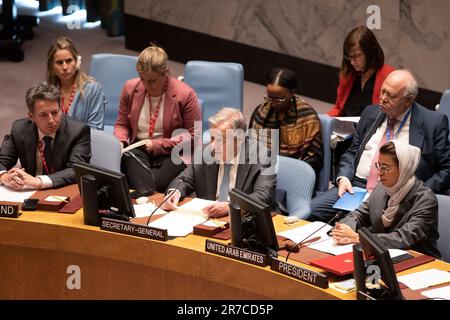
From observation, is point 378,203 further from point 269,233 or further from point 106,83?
point 106,83

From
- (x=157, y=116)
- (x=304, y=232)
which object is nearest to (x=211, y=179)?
(x=304, y=232)

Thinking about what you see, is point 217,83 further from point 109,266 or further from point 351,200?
point 109,266

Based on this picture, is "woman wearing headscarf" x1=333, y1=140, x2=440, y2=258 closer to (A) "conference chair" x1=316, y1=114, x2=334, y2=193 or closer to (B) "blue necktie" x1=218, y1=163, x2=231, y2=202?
(B) "blue necktie" x1=218, y1=163, x2=231, y2=202

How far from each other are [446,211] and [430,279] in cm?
62

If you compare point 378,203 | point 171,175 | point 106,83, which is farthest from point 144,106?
point 378,203

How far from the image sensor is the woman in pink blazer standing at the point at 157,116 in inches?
238

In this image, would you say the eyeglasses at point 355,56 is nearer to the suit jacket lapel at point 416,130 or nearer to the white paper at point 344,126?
the white paper at point 344,126

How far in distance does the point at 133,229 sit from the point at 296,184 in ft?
3.77

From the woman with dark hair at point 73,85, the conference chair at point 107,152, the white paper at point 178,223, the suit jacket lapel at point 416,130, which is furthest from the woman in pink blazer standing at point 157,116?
the suit jacket lapel at point 416,130

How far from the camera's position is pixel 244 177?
199 inches

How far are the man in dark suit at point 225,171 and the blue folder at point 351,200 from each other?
0.47 meters

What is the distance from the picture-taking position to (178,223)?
4.75m

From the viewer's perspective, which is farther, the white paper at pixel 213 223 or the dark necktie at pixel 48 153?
the dark necktie at pixel 48 153

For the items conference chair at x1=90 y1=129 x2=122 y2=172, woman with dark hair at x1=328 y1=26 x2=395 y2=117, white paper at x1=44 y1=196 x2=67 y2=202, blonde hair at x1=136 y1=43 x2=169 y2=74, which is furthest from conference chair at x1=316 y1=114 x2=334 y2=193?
white paper at x1=44 y1=196 x2=67 y2=202
